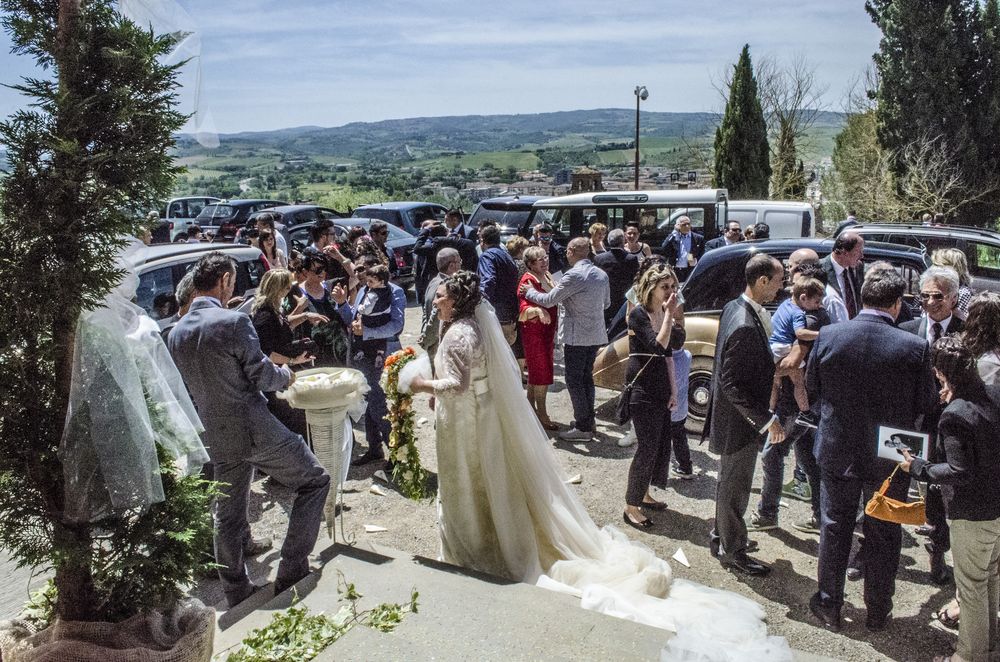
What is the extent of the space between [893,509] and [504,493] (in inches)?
88.1

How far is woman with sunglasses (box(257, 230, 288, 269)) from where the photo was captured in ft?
30.8

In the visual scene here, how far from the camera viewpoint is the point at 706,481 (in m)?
6.83

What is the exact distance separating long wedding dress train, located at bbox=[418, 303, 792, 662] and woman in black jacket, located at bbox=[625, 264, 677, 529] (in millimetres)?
845

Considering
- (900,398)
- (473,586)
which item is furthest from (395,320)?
(900,398)

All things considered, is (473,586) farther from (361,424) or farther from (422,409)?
(422,409)

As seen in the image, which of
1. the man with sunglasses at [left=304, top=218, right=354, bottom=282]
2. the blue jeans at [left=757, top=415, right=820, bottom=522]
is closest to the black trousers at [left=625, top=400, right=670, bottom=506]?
the blue jeans at [left=757, top=415, right=820, bottom=522]

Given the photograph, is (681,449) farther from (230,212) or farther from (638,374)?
(230,212)

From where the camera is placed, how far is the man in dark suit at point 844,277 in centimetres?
613

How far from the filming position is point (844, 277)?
21.4 feet

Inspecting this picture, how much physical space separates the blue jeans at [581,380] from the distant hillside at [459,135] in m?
61.6

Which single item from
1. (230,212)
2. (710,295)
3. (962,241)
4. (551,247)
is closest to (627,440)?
(710,295)

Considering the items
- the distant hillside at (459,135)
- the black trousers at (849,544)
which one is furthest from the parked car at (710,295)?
the distant hillside at (459,135)

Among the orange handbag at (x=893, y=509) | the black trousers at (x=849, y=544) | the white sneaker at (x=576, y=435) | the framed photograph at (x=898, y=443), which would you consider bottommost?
the white sneaker at (x=576, y=435)

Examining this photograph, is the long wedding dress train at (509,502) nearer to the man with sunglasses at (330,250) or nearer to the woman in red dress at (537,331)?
the woman in red dress at (537,331)
